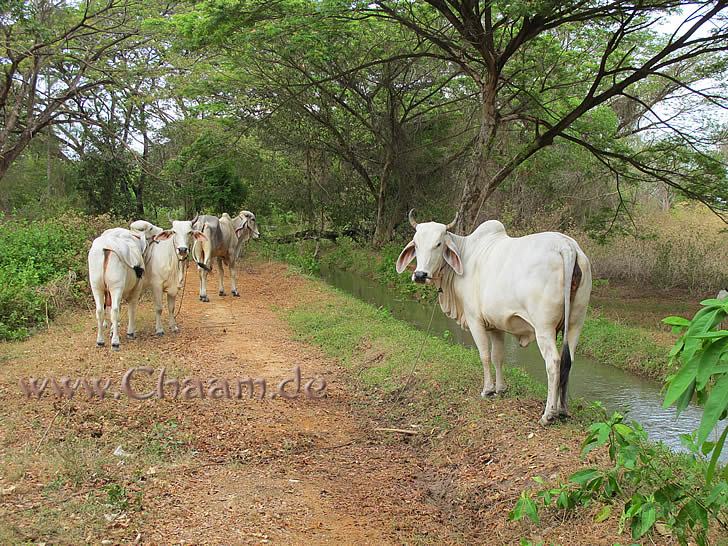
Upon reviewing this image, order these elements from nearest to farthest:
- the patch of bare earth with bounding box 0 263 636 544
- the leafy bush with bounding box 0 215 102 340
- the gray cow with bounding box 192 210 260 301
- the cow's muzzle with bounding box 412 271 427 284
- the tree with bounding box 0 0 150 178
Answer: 1. the patch of bare earth with bounding box 0 263 636 544
2. the cow's muzzle with bounding box 412 271 427 284
3. the leafy bush with bounding box 0 215 102 340
4. the gray cow with bounding box 192 210 260 301
5. the tree with bounding box 0 0 150 178

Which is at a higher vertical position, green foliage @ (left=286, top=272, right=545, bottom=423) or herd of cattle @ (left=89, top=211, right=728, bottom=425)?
herd of cattle @ (left=89, top=211, right=728, bottom=425)

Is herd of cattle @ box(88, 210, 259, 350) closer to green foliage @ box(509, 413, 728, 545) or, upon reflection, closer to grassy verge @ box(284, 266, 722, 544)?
grassy verge @ box(284, 266, 722, 544)

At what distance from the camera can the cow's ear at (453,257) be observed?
20.7 feet

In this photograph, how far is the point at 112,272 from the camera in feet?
24.8

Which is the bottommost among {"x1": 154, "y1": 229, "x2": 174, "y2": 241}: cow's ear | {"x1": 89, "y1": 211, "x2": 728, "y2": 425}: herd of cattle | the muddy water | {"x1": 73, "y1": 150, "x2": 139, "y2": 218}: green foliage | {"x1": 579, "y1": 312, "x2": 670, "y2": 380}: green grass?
the muddy water

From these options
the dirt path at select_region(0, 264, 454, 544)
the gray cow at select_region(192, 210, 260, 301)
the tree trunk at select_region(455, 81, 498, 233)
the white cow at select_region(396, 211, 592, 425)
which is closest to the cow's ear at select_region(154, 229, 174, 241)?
the dirt path at select_region(0, 264, 454, 544)

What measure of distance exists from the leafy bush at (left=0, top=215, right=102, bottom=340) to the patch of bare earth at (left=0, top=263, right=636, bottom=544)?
1.51 metres

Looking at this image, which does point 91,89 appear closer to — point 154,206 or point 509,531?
point 154,206

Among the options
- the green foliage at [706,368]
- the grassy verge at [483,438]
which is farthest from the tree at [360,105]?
the green foliage at [706,368]

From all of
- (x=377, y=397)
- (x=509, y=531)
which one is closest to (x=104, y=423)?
(x=377, y=397)

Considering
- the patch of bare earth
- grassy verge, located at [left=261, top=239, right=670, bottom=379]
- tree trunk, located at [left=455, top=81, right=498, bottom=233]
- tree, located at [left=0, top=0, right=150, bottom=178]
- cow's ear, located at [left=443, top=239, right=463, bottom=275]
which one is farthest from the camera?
tree, located at [left=0, top=0, right=150, bottom=178]

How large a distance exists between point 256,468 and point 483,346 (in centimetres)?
248

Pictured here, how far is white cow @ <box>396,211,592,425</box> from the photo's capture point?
5266mm

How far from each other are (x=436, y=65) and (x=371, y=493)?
14.7 m
